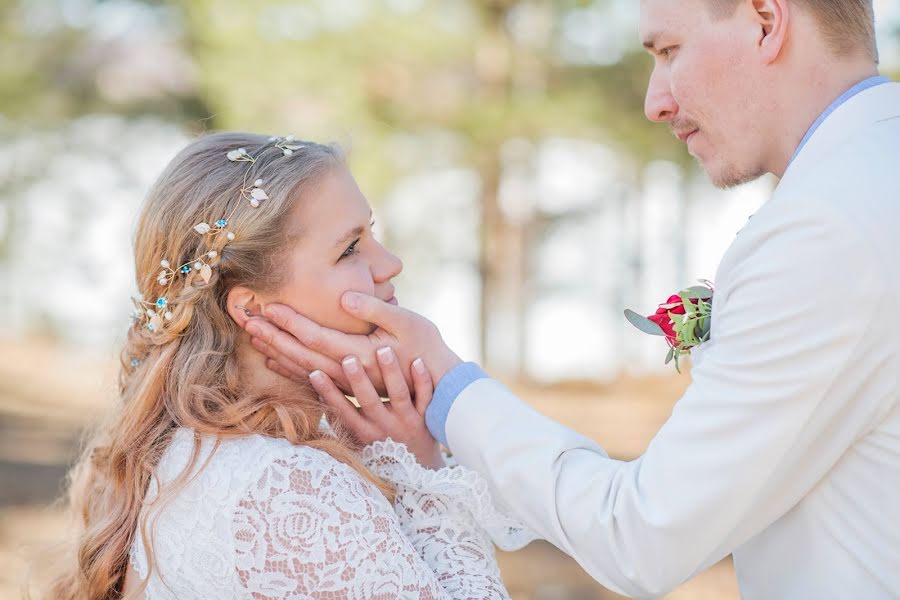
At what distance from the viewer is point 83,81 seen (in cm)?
1393

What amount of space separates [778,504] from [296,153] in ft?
5.37

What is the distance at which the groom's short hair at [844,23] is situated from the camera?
2166 millimetres

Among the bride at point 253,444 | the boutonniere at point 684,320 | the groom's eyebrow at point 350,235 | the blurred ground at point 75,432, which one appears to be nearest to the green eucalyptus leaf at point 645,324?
the boutonniere at point 684,320

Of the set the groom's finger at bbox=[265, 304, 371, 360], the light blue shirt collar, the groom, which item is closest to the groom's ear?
the groom

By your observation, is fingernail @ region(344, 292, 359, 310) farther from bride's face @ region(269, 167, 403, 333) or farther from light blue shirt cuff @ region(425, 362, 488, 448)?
light blue shirt cuff @ region(425, 362, 488, 448)

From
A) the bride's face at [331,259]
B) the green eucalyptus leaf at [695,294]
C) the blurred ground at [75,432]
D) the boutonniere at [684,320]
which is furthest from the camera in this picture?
the blurred ground at [75,432]

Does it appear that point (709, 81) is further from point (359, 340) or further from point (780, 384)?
point (359, 340)

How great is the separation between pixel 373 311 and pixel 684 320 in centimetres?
82

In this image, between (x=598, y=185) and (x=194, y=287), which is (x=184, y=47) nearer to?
(x=598, y=185)

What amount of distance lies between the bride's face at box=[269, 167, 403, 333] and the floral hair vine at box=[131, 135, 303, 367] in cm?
14

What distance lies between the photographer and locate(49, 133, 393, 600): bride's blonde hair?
8.25 ft

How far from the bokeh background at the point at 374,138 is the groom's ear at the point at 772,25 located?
330 inches

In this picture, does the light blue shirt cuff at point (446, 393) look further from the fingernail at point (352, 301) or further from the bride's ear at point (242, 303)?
the bride's ear at point (242, 303)

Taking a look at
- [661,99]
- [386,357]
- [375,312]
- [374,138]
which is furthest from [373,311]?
[374,138]
